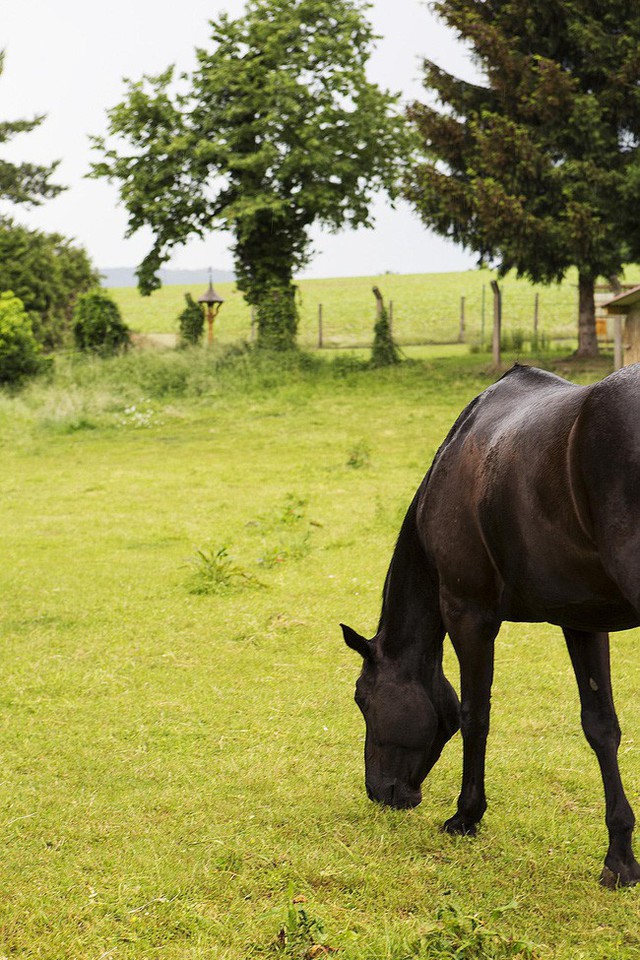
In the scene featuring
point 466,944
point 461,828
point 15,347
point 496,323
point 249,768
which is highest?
point 496,323

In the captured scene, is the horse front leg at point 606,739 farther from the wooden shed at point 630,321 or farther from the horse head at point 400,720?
the wooden shed at point 630,321

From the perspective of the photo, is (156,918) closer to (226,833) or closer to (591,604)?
(226,833)

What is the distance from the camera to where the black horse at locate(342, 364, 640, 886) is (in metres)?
3.37

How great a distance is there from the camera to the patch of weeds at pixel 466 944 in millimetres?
3367

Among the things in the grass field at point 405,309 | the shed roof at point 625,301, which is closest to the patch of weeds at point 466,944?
the shed roof at point 625,301

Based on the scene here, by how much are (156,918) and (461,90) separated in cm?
2541

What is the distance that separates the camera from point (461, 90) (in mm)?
25875

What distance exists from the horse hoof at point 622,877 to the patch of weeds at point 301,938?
3.88 ft

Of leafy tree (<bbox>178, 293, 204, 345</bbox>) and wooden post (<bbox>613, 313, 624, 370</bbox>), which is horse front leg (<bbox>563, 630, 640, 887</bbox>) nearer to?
wooden post (<bbox>613, 313, 624, 370</bbox>)

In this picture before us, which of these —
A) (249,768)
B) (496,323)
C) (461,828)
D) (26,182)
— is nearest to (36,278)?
(26,182)

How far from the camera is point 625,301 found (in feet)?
60.0

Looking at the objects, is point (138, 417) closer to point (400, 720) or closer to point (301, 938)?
point (400, 720)

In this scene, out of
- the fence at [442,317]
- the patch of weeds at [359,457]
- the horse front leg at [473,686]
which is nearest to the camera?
the horse front leg at [473,686]

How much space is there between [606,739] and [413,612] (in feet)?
3.30
